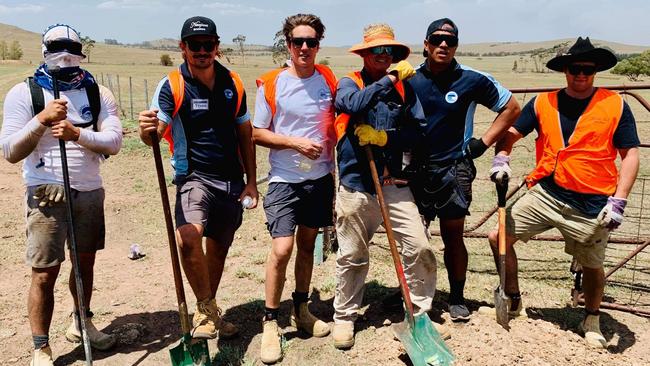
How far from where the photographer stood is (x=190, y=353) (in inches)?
142

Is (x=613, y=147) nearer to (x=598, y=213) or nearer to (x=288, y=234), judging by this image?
(x=598, y=213)

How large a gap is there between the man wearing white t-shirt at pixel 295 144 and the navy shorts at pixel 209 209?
307mm

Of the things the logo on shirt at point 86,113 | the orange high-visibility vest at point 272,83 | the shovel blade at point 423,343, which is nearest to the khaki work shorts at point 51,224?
the logo on shirt at point 86,113

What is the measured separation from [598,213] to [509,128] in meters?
0.93

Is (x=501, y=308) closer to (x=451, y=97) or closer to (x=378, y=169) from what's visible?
(x=378, y=169)

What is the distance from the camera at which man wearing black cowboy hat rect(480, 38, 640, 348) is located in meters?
3.87

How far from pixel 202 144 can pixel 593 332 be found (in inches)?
135

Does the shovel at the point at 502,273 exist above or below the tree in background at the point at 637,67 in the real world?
below

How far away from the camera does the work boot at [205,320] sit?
12.2ft

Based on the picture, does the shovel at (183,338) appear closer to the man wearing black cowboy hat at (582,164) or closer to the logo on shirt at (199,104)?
the logo on shirt at (199,104)

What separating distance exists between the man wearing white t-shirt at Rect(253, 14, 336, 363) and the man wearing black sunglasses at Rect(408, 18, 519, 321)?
72cm

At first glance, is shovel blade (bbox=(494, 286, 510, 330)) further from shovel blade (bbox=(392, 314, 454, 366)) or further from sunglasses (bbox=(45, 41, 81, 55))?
sunglasses (bbox=(45, 41, 81, 55))

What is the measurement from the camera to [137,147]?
1276 cm

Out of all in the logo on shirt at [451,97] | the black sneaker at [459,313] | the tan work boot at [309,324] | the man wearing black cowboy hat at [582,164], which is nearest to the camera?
the man wearing black cowboy hat at [582,164]
